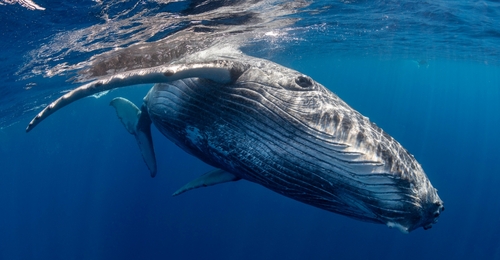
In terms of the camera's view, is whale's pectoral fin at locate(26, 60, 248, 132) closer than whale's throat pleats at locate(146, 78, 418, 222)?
No

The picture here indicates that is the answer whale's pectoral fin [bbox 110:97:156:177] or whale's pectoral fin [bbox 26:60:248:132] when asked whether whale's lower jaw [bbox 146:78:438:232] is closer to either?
whale's pectoral fin [bbox 26:60:248:132]

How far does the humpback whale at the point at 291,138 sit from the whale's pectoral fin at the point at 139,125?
83.8 inches

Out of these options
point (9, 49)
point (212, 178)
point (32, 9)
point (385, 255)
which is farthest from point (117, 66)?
point (385, 255)

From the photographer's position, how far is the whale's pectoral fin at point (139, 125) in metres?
6.58

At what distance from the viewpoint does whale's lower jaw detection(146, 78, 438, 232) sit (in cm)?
253

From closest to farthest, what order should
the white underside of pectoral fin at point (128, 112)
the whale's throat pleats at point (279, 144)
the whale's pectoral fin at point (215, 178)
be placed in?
the whale's throat pleats at point (279, 144) < the whale's pectoral fin at point (215, 178) < the white underside of pectoral fin at point (128, 112)

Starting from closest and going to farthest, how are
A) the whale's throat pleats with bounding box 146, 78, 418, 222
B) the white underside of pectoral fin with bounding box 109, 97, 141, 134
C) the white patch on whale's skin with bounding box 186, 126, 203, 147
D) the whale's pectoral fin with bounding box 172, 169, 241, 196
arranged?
the whale's throat pleats with bounding box 146, 78, 418, 222, the white patch on whale's skin with bounding box 186, 126, 203, 147, the whale's pectoral fin with bounding box 172, 169, 241, 196, the white underside of pectoral fin with bounding box 109, 97, 141, 134

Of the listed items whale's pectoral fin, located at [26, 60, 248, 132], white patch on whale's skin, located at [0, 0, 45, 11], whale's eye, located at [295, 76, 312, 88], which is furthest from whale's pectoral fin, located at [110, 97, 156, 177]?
white patch on whale's skin, located at [0, 0, 45, 11]

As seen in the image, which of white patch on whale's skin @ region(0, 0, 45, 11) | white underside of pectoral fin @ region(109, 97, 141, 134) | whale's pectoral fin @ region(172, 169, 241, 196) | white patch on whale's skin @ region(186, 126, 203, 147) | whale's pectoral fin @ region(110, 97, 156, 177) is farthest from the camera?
white patch on whale's skin @ region(0, 0, 45, 11)

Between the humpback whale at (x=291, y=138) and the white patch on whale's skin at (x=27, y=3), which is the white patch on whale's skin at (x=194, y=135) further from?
the white patch on whale's skin at (x=27, y=3)

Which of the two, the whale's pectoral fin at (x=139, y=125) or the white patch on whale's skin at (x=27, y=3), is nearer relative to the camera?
the whale's pectoral fin at (x=139, y=125)

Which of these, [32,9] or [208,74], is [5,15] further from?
[208,74]

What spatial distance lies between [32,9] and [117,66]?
707 centimetres

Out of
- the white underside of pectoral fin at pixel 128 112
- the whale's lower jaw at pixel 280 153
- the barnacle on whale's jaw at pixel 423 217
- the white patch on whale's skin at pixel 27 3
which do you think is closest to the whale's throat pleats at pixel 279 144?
the whale's lower jaw at pixel 280 153
